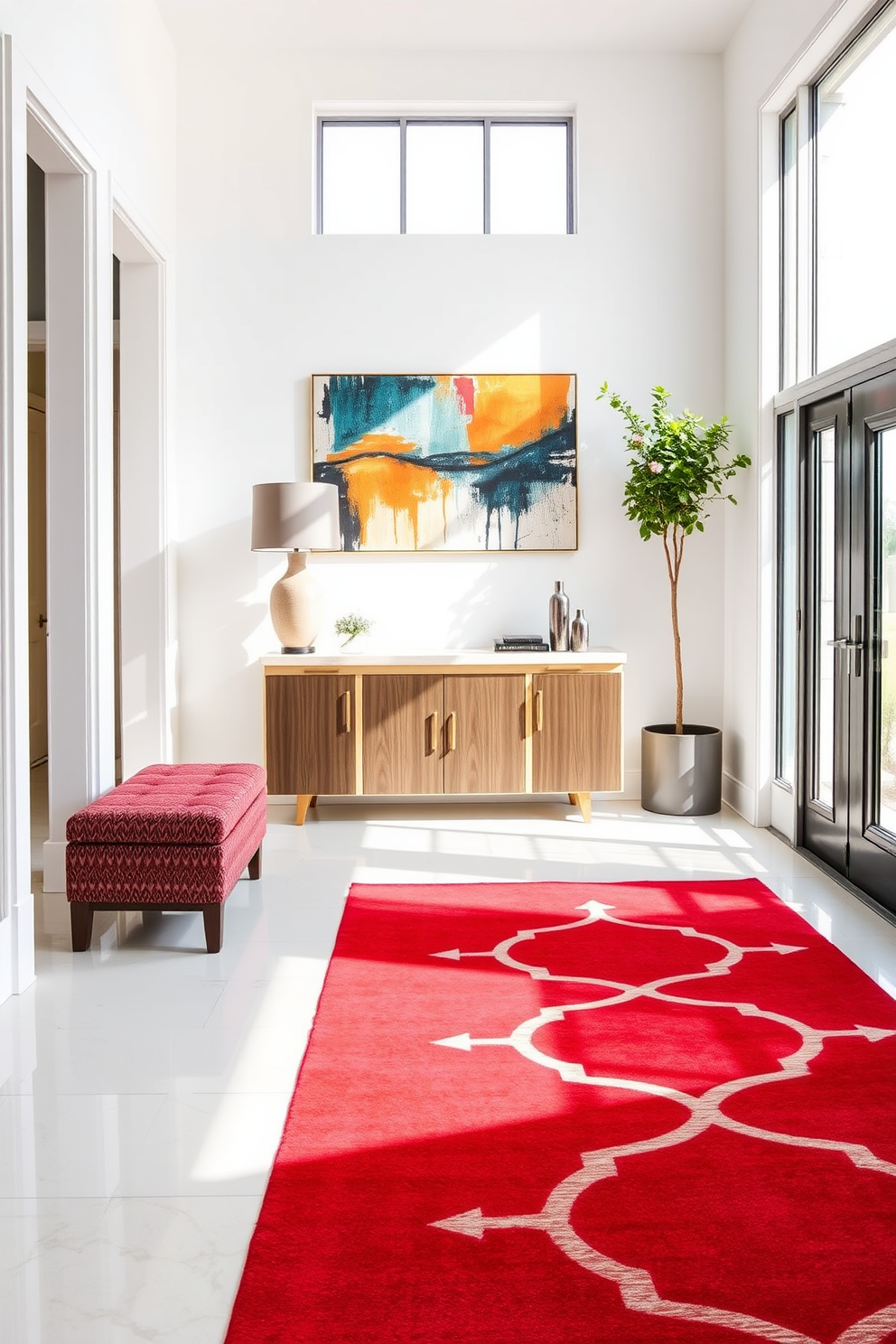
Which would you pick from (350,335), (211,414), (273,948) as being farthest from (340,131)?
(273,948)

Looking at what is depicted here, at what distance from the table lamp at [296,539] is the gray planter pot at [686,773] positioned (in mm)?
1835

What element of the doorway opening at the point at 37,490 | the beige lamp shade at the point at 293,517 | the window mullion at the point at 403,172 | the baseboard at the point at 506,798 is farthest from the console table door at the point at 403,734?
the window mullion at the point at 403,172

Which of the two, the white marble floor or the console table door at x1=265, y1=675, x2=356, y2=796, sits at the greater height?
the console table door at x1=265, y1=675, x2=356, y2=796

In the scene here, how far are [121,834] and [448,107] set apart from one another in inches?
169

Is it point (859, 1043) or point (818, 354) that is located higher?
point (818, 354)

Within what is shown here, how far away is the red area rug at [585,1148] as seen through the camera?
1821 millimetres

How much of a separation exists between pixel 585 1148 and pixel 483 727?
3.17 m

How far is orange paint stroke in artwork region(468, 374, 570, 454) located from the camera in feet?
19.3

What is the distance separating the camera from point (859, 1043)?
287 centimetres

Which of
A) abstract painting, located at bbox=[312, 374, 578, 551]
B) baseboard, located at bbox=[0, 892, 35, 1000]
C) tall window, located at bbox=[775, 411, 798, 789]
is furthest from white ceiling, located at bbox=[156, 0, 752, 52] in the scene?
baseboard, located at bbox=[0, 892, 35, 1000]

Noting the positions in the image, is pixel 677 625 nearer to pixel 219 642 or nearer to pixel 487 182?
pixel 219 642

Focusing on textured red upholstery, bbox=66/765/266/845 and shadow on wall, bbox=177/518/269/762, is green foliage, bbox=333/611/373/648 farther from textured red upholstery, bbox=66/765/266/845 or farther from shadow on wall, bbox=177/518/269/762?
textured red upholstery, bbox=66/765/266/845

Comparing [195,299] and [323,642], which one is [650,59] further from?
[323,642]

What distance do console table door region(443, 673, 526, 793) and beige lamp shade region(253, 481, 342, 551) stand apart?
94 centimetres
